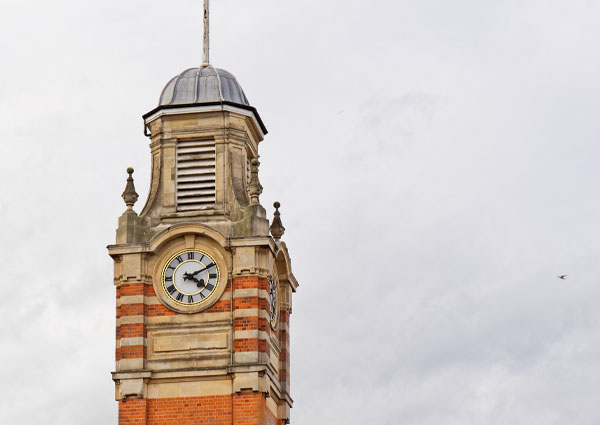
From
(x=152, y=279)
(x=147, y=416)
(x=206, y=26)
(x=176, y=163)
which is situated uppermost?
(x=206, y=26)

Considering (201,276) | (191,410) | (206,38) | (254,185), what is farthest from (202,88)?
(191,410)

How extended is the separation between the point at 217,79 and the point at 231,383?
11.0 metres

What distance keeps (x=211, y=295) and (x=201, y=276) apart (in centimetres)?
80

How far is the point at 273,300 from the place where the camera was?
69500 millimetres

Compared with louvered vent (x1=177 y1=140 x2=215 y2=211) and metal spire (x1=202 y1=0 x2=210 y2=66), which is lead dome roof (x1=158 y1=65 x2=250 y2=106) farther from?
louvered vent (x1=177 y1=140 x2=215 y2=211)

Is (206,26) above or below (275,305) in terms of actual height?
above

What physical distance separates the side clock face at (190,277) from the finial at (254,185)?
2504mm

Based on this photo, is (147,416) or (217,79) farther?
(217,79)

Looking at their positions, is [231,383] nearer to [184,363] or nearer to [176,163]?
A: [184,363]

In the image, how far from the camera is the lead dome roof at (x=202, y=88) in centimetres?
6969

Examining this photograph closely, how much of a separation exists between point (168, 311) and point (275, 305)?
463 cm

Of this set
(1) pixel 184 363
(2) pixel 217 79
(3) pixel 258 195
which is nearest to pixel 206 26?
(2) pixel 217 79

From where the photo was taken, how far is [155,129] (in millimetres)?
69812

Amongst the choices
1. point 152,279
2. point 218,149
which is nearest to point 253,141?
point 218,149
